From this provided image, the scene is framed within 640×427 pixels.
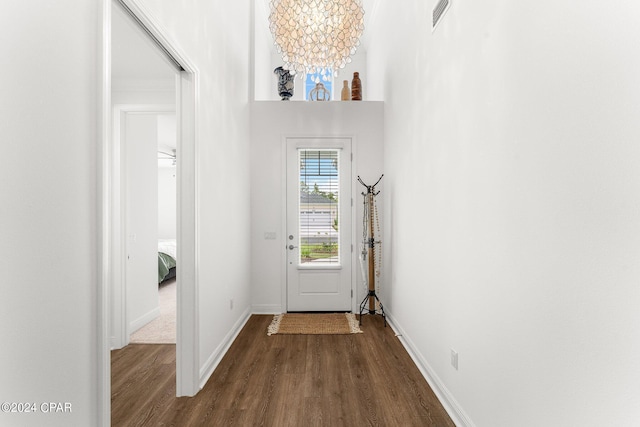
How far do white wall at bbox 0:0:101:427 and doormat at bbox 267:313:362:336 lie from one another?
2555 mm

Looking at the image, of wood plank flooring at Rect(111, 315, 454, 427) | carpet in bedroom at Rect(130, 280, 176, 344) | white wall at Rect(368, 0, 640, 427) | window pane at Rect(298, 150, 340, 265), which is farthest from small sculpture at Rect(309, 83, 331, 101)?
carpet in bedroom at Rect(130, 280, 176, 344)

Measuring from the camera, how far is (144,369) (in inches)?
111

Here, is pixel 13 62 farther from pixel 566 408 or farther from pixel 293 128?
pixel 293 128

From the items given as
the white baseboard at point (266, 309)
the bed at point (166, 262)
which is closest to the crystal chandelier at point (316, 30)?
the white baseboard at point (266, 309)

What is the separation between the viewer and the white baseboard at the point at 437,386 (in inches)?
78.8

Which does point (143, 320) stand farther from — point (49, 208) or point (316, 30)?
point (316, 30)

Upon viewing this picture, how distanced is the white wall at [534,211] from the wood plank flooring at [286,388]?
37cm

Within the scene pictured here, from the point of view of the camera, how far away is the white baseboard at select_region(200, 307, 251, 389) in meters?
2.56

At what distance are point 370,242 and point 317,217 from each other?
2.60ft

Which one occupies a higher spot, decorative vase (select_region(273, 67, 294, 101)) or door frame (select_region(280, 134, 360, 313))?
decorative vase (select_region(273, 67, 294, 101))

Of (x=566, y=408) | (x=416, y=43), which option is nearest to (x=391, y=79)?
(x=416, y=43)

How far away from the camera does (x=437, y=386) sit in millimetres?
2391

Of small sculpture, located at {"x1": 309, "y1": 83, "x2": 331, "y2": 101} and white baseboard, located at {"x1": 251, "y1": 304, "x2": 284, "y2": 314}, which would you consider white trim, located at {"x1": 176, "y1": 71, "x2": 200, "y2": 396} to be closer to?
white baseboard, located at {"x1": 251, "y1": 304, "x2": 284, "y2": 314}

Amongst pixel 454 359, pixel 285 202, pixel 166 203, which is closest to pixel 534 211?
pixel 454 359
